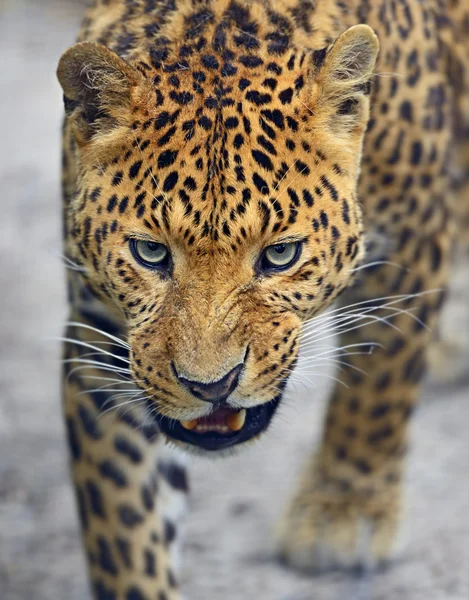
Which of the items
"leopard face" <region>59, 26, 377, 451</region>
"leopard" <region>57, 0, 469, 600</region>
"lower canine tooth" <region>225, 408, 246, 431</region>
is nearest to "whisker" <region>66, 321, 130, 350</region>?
"leopard" <region>57, 0, 469, 600</region>

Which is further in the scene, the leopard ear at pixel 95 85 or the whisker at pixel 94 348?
the whisker at pixel 94 348

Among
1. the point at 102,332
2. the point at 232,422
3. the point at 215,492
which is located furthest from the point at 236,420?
the point at 215,492

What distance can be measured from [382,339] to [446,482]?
1.47 meters

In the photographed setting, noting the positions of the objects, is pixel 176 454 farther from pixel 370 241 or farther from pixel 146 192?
pixel 146 192

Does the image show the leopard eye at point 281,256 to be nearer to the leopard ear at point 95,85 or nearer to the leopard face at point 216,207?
the leopard face at point 216,207

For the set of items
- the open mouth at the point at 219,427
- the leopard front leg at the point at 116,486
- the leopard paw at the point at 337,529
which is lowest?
the leopard paw at the point at 337,529

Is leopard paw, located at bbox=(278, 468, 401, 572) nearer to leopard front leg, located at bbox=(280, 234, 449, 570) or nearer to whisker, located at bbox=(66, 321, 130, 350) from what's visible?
leopard front leg, located at bbox=(280, 234, 449, 570)

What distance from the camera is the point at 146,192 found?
4.11 metres

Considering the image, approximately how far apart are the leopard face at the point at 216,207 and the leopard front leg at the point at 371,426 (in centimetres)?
108

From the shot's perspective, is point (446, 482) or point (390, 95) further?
point (446, 482)

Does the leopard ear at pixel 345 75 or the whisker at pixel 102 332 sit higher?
the leopard ear at pixel 345 75

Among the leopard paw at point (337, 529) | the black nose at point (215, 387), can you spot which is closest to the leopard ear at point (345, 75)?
the black nose at point (215, 387)

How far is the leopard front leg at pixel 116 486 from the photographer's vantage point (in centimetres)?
512

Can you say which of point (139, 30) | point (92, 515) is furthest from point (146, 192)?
point (92, 515)
